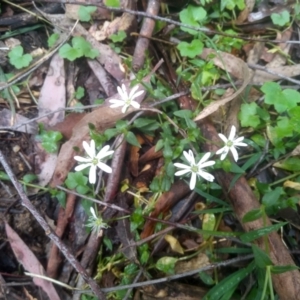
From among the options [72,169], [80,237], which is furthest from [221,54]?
[80,237]

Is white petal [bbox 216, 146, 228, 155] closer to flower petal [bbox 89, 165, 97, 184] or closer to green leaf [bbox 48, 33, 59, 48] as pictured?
flower petal [bbox 89, 165, 97, 184]

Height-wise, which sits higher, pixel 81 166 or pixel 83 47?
pixel 83 47

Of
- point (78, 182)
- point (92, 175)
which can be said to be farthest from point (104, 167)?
point (78, 182)

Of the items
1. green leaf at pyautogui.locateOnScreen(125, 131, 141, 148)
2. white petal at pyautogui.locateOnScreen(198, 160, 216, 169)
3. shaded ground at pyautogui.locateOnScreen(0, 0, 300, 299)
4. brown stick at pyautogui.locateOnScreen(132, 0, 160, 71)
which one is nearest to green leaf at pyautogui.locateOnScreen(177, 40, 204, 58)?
shaded ground at pyautogui.locateOnScreen(0, 0, 300, 299)

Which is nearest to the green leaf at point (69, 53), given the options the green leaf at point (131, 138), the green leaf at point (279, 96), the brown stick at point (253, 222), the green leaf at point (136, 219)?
the green leaf at point (131, 138)

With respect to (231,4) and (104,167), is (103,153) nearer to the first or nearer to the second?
(104,167)

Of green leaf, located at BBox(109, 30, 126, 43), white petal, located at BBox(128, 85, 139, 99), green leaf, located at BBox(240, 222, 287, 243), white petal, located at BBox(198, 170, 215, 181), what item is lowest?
green leaf, located at BBox(240, 222, 287, 243)
